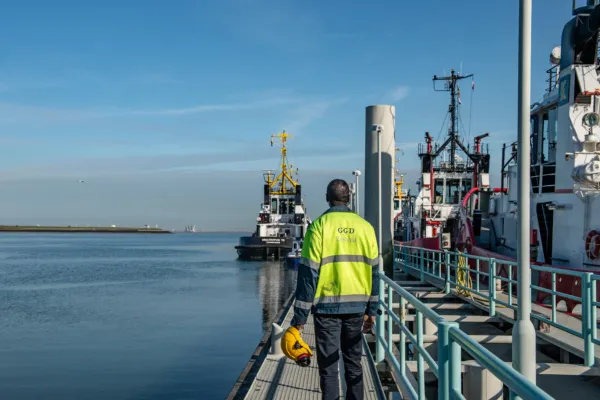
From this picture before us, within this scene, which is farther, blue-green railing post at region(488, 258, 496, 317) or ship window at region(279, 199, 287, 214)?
ship window at region(279, 199, 287, 214)

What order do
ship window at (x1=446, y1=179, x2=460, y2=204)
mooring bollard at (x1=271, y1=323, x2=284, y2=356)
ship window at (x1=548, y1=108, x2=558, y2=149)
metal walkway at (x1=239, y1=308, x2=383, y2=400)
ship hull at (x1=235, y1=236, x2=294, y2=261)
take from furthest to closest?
1. ship hull at (x1=235, y1=236, x2=294, y2=261)
2. ship window at (x1=446, y1=179, x2=460, y2=204)
3. ship window at (x1=548, y1=108, x2=558, y2=149)
4. mooring bollard at (x1=271, y1=323, x2=284, y2=356)
5. metal walkway at (x1=239, y1=308, x2=383, y2=400)

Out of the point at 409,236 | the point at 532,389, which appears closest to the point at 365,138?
the point at 532,389

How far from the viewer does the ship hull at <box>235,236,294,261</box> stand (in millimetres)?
51438

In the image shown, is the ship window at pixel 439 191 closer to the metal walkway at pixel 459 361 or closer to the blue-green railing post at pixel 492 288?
the metal walkway at pixel 459 361

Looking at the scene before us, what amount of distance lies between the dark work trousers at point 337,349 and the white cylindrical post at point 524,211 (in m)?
1.45

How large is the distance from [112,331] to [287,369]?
13145 millimetres

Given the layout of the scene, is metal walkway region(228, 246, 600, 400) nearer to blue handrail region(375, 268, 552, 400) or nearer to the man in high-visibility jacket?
blue handrail region(375, 268, 552, 400)

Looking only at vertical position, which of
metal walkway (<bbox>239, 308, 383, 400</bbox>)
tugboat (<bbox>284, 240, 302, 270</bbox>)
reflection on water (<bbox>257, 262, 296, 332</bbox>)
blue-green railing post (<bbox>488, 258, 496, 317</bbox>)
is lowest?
reflection on water (<bbox>257, 262, 296, 332</bbox>)

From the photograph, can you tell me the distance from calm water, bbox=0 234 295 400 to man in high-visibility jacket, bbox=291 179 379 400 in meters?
7.49

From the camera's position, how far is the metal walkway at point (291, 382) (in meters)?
6.33

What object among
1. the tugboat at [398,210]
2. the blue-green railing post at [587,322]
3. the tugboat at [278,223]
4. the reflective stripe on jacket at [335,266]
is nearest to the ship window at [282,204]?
the tugboat at [278,223]

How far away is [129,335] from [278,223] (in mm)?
38478

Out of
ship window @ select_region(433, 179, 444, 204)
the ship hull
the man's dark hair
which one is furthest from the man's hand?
the ship hull

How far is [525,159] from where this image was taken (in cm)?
530
